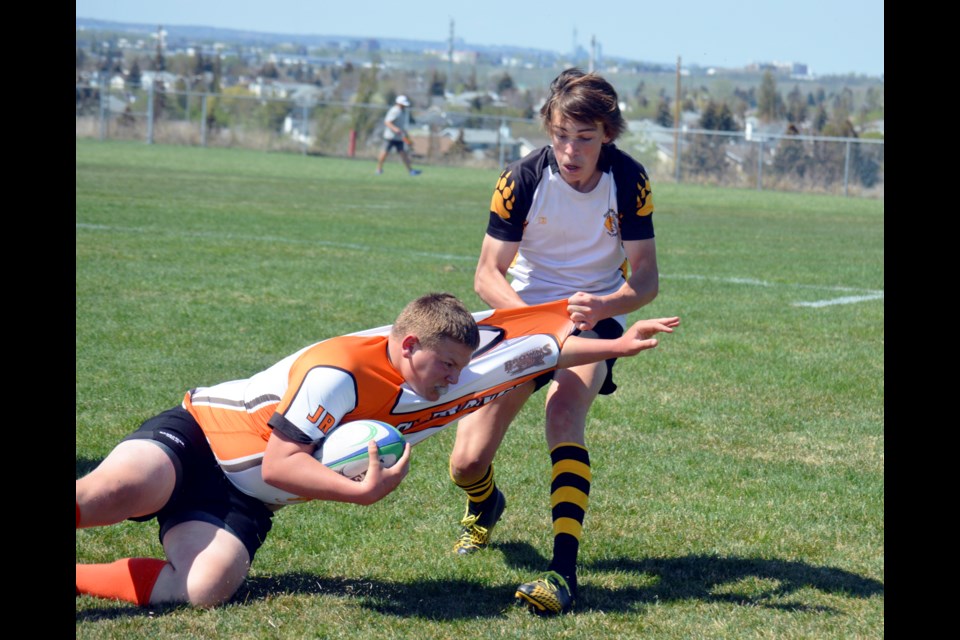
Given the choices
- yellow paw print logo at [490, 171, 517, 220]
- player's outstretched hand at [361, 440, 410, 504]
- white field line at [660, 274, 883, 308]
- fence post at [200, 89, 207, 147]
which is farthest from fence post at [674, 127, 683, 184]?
player's outstretched hand at [361, 440, 410, 504]

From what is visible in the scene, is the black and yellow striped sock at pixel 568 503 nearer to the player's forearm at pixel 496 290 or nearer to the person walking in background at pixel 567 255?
the person walking in background at pixel 567 255

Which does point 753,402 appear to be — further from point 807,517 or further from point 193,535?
point 193,535

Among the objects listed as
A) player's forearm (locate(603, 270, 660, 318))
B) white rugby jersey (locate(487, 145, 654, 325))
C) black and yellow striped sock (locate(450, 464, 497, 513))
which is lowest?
black and yellow striped sock (locate(450, 464, 497, 513))

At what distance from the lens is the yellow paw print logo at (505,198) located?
16.9 ft

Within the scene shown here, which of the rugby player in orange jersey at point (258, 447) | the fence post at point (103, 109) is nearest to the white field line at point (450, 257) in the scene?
the rugby player in orange jersey at point (258, 447)

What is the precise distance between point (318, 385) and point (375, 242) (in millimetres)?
11394

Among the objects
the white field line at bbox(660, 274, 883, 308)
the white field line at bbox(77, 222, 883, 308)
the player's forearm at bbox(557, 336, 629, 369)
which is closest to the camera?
the player's forearm at bbox(557, 336, 629, 369)

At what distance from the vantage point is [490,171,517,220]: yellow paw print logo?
5.16 m

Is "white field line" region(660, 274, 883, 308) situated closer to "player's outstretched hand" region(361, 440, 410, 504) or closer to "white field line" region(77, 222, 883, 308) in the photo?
Result: "white field line" region(77, 222, 883, 308)

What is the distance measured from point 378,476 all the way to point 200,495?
0.83 metres

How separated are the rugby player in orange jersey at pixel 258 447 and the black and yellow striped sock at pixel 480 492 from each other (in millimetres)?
558

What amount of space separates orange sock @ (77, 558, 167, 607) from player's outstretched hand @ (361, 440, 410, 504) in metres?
0.88
